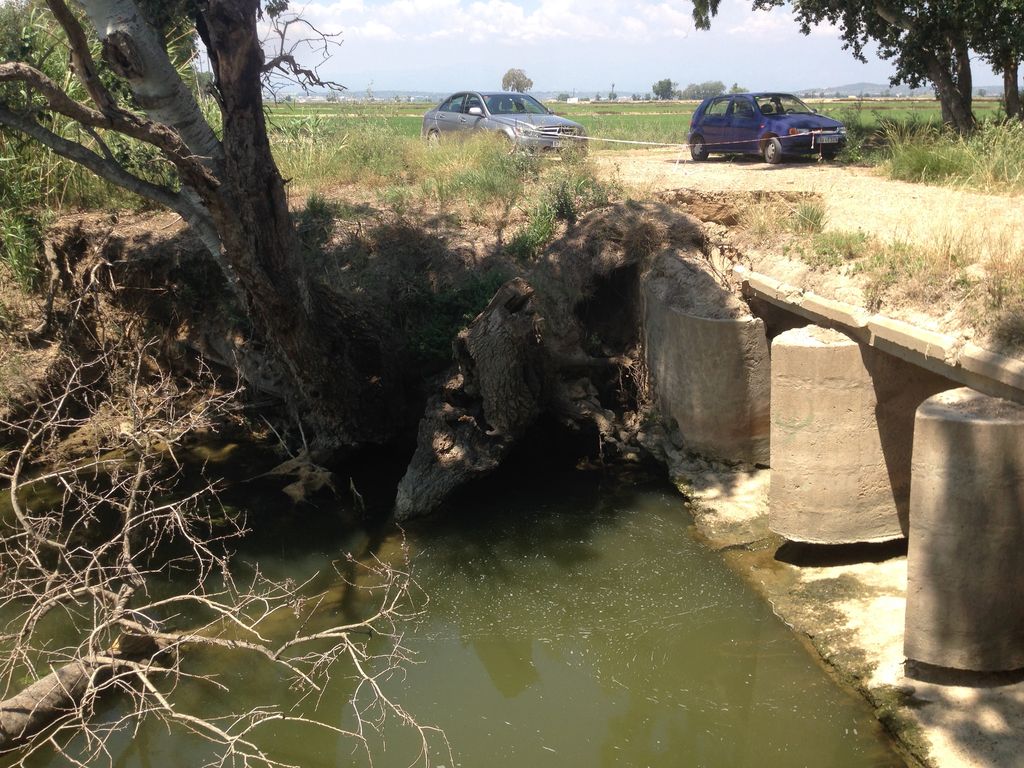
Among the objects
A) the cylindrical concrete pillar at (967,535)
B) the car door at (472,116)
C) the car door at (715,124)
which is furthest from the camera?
the car door at (472,116)

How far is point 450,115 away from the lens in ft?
57.6

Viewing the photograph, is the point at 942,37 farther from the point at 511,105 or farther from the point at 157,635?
the point at 157,635

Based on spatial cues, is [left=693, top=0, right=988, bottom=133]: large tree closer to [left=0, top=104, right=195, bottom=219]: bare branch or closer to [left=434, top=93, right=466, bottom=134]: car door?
[left=434, top=93, right=466, bottom=134]: car door

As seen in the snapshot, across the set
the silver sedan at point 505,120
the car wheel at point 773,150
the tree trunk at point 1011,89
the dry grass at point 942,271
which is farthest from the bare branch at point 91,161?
the tree trunk at point 1011,89

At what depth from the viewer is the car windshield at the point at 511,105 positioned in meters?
16.7

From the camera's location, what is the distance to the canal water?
6031mm

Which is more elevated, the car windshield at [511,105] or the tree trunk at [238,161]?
the car windshield at [511,105]

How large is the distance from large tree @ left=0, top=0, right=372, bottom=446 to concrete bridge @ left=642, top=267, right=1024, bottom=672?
3.87 m

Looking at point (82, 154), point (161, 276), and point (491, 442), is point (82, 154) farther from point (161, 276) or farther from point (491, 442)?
point (491, 442)

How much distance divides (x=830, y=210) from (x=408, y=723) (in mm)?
7135

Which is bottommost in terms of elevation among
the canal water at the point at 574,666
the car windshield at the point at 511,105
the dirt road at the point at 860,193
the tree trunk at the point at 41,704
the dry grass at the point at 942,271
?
the canal water at the point at 574,666

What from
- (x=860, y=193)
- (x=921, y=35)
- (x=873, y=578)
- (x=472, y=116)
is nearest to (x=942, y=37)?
(x=921, y=35)

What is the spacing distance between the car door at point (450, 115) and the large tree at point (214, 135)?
8449 millimetres

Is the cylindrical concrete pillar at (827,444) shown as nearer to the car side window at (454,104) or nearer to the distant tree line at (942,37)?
the distant tree line at (942,37)
